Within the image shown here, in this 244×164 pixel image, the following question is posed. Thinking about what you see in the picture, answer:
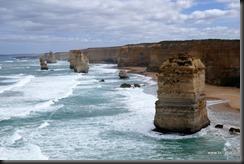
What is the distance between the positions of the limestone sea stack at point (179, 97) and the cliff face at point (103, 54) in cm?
9120

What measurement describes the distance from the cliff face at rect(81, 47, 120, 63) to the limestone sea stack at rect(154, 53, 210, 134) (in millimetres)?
91195

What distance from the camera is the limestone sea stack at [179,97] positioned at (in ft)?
53.5

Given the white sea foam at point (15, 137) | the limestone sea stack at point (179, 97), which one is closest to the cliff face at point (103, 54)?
the white sea foam at point (15, 137)

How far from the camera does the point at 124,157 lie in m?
13.8

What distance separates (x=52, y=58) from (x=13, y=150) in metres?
107

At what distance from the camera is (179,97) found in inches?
652

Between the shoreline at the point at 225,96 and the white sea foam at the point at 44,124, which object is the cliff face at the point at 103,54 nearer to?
the shoreline at the point at 225,96

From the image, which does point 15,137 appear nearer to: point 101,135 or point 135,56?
point 101,135

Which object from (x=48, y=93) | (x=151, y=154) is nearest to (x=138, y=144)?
(x=151, y=154)

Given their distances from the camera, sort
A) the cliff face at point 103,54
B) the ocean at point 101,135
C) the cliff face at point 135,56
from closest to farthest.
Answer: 1. the ocean at point 101,135
2. the cliff face at point 135,56
3. the cliff face at point 103,54

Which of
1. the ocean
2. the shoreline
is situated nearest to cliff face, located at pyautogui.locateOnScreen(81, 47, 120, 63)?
the shoreline

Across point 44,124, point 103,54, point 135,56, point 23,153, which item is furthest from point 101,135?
point 103,54

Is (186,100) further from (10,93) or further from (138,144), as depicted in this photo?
(10,93)

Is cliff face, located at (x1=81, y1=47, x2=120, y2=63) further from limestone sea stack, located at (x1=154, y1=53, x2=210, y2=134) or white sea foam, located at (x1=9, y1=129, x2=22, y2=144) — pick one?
limestone sea stack, located at (x1=154, y1=53, x2=210, y2=134)
